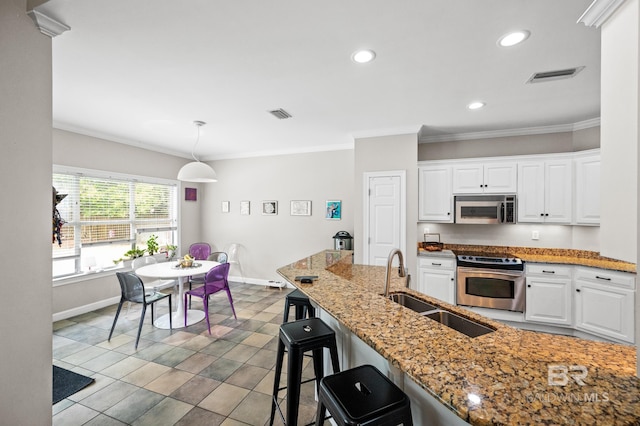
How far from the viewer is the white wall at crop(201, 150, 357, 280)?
4805 millimetres

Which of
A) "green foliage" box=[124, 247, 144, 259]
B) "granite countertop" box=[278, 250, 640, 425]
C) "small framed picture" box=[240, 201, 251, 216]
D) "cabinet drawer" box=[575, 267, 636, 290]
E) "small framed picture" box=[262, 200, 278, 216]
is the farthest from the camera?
"small framed picture" box=[240, 201, 251, 216]

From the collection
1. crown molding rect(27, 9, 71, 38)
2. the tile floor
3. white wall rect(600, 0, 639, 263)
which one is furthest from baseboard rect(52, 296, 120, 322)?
white wall rect(600, 0, 639, 263)

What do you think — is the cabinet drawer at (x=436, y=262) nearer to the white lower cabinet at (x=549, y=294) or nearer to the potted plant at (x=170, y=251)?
the white lower cabinet at (x=549, y=294)

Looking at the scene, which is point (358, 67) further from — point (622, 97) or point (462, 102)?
point (622, 97)

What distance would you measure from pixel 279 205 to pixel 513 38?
4.19 metres

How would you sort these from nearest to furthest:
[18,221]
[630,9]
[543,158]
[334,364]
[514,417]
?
1. [514,417]
2. [630,9]
3. [18,221]
4. [334,364]
5. [543,158]

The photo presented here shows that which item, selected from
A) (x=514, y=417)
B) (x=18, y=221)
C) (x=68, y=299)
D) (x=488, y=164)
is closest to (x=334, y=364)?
(x=514, y=417)

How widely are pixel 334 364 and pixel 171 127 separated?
3.81 meters

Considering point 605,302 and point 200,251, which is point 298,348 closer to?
point 605,302

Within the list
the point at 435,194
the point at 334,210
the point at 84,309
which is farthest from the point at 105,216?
the point at 435,194

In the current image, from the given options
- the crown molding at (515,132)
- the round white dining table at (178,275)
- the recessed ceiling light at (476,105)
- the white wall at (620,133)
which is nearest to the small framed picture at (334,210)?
the crown molding at (515,132)

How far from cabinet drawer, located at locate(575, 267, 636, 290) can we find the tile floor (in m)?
3.37

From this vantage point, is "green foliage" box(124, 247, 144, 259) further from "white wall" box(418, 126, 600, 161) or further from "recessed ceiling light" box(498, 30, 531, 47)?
"recessed ceiling light" box(498, 30, 531, 47)

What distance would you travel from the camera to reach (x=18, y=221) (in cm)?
148
